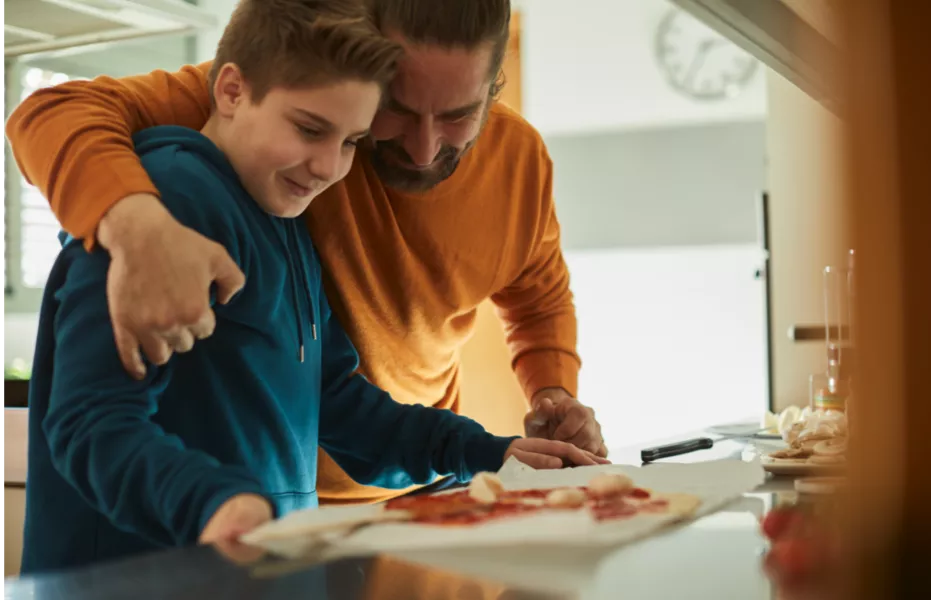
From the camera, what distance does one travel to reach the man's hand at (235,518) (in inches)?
24.2

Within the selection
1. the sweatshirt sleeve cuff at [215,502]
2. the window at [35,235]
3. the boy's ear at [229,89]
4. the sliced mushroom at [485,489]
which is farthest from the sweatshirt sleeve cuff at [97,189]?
the window at [35,235]

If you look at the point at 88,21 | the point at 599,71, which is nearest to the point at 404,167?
the point at 88,21

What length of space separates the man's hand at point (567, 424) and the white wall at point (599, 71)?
2.98m

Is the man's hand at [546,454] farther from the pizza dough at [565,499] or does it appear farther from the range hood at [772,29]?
the range hood at [772,29]

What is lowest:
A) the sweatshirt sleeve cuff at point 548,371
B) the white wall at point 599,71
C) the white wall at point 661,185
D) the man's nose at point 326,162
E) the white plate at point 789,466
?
the white plate at point 789,466

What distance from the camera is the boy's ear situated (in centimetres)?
92

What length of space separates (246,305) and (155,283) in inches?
5.6

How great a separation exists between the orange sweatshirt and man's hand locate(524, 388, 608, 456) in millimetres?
154

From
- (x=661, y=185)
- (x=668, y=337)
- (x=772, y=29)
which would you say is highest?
(x=661, y=185)

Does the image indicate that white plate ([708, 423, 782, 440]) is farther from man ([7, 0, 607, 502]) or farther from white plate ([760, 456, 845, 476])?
white plate ([760, 456, 845, 476])

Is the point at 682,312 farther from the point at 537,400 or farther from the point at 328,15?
the point at 328,15

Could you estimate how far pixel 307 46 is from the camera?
0.88 m

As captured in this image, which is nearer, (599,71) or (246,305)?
(246,305)

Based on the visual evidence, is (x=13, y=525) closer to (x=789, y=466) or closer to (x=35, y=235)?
(x=35, y=235)
